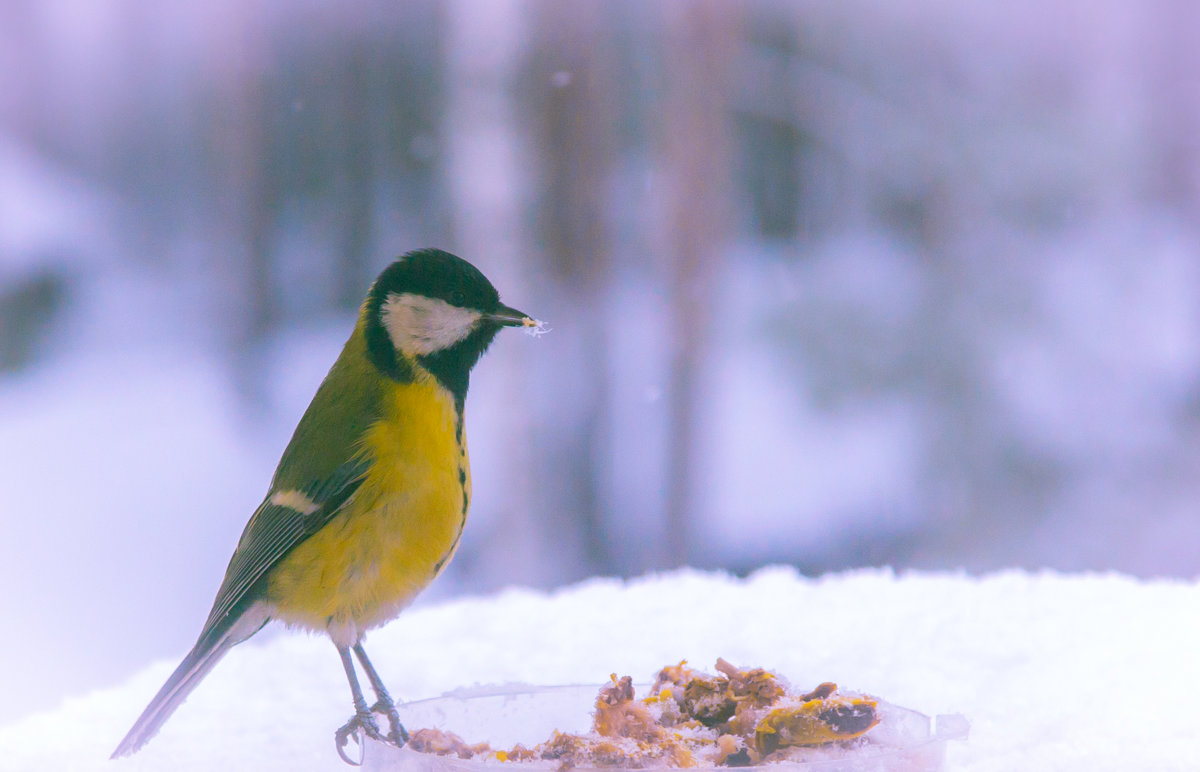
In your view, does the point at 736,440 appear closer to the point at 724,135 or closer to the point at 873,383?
the point at 873,383

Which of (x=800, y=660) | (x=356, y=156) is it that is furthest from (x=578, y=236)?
(x=800, y=660)

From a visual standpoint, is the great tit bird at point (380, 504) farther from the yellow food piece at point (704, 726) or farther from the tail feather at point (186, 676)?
the yellow food piece at point (704, 726)

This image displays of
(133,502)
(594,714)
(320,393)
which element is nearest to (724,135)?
(133,502)

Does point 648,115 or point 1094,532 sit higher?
point 648,115

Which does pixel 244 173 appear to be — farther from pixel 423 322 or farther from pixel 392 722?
pixel 392 722

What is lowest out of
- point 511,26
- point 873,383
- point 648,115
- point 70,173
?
point 873,383

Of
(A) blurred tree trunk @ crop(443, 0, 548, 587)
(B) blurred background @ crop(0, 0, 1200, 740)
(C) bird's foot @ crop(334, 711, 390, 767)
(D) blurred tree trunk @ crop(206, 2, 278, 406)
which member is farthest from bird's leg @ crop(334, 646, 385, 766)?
(D) blurred tree trunk @ crop(206, 2, 278, 406)
